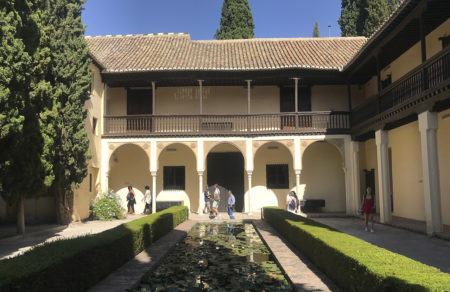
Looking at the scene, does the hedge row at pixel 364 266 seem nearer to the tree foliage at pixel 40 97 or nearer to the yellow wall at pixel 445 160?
the yellow wall at pixel 445 160

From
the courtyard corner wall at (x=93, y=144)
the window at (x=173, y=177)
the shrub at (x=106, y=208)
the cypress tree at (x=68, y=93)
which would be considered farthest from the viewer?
the window at (x=173, y=177)

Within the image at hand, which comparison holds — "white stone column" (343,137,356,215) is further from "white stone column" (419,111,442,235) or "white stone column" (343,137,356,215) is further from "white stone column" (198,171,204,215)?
"white stone column" (419,111,442,235)

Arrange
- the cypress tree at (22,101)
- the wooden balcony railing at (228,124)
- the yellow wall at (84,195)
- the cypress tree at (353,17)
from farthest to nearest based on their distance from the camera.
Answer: the cypress tree at (353,17), the wooden balcony railing at (228,124), the yellow wall at (84,195), the cypress tree at (22,101)

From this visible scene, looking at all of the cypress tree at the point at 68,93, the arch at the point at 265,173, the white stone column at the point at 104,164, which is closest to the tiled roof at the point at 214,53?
the cypress tree at the point at 68,93

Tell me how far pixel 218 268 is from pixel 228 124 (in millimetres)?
12280

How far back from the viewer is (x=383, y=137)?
14125 millimetres

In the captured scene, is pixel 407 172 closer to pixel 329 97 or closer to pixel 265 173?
pixel 329 97

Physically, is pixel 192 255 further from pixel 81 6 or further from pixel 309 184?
pixel 309 184

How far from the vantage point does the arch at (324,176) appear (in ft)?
65.9

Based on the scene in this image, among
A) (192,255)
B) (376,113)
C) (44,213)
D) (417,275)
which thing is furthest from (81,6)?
(417,275)

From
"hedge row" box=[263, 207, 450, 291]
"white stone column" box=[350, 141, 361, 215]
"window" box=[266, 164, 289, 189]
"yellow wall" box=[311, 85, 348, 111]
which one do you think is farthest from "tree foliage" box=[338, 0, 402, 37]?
"hedge row" box=[263, 207, 450, 291]

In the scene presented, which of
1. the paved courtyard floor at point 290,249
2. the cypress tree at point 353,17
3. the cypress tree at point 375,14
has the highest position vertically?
the cypress tree at point 353,17

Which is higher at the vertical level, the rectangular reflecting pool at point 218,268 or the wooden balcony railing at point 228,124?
the wooden balcony railing at point 228,124

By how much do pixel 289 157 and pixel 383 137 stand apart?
6757mm
